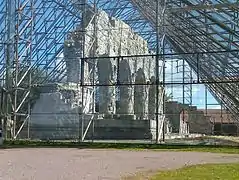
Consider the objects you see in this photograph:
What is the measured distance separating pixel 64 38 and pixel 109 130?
294 inches

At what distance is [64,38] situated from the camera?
37.4 meters

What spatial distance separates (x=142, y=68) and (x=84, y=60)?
1453cm

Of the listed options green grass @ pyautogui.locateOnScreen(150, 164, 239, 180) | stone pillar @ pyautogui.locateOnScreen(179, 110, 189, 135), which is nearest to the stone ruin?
stone pillar @ pyautogui.locateOnScreen(179, 110, 189, 135)

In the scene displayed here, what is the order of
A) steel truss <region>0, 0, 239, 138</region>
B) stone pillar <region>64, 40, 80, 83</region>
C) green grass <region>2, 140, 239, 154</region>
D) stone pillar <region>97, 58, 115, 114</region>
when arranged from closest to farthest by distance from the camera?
green grass <region>2, 140, 239, 154</region>, steel truss <region>0, 0, 239, 138</region>, stone pillar <region>64, 40, 80, 83</region>, stone pillar <region>97, 58, 115, 114</region>

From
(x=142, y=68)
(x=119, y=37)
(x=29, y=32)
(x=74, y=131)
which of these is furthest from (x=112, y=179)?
(x=142, y=68)

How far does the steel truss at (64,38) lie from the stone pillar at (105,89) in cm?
328

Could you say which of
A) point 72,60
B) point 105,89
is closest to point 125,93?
point 105,89

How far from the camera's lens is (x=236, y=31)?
28406 mm

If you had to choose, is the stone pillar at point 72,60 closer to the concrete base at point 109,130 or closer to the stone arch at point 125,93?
the concrete base at point 109,130

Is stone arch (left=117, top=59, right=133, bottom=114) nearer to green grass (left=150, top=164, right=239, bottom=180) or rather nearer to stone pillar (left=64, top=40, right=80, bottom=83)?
stone pillar (left=64, top=40, right=80, bottom=83)

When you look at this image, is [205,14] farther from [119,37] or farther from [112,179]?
[112,179]

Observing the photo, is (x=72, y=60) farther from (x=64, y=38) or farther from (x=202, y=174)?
(x=202, y=174)

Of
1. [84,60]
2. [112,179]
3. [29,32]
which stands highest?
[29,32]

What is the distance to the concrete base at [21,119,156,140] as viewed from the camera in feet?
116
